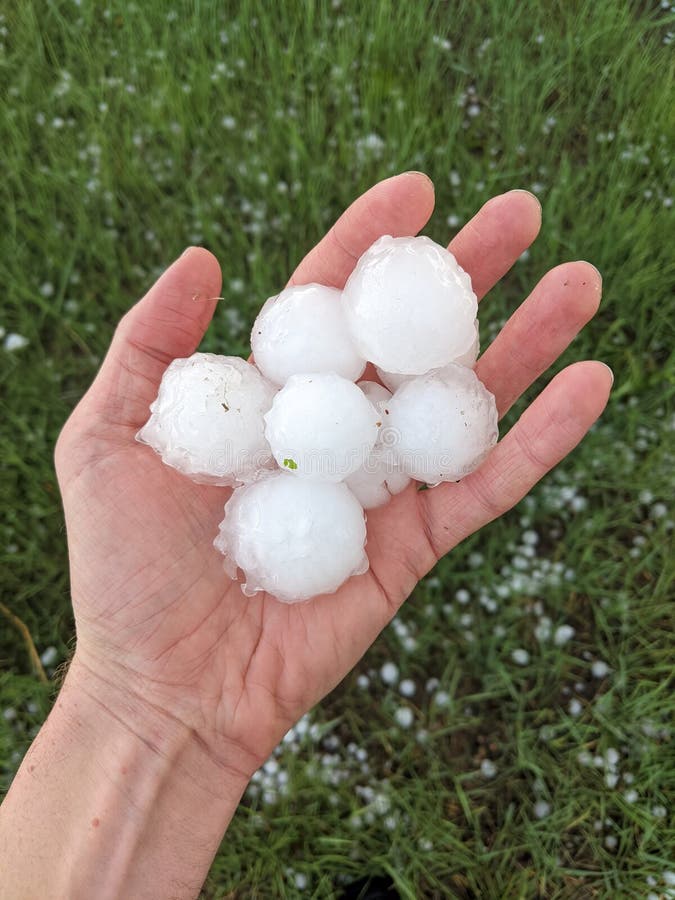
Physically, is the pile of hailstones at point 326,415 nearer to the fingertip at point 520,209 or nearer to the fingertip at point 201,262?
the fingertip at point 201,262

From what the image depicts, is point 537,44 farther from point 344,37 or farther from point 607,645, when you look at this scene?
point 607,645

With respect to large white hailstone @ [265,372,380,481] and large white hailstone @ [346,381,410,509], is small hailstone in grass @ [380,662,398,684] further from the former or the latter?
large white hailstone @ [265,372,380,481]

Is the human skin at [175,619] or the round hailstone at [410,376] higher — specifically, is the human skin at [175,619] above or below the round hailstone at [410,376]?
below

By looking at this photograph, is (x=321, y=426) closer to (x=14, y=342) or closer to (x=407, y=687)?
(x=407, y=687)

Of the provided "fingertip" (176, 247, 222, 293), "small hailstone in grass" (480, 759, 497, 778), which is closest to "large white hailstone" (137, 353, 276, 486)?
"fingertip" (176, 247, 222, 293)

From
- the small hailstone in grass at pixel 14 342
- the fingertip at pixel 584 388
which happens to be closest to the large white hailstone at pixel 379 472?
the fingertip at pixel 584 388
